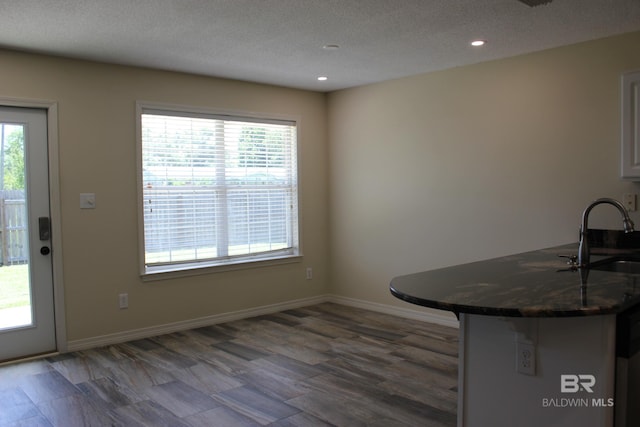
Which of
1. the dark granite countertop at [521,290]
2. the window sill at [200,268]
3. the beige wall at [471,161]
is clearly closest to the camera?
the dark granite countertop at [521,290]

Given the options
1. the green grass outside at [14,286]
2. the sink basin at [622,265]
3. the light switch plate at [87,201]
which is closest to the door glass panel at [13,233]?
the green grass outside at [14,286]

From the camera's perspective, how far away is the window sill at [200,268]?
15.1ft

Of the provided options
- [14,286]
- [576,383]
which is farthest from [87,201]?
[576,383]

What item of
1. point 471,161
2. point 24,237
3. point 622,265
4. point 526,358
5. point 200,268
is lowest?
point 200,268

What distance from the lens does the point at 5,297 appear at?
12.8ft

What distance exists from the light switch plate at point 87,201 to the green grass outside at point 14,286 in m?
0.64

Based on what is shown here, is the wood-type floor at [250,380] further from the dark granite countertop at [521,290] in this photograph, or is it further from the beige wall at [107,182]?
the dark granite countertop at [521,290]

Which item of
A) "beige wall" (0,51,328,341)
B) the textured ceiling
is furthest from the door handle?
the textured ceiling

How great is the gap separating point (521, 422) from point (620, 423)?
1.11ft

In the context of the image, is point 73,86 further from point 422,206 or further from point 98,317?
point 422,206

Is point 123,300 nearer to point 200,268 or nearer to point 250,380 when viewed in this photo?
point 200,268

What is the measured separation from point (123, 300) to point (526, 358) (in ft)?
11.6

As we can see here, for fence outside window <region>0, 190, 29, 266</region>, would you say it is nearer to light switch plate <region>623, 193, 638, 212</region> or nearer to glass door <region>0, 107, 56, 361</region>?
glass door <region>0, 107, 56, 361</region>

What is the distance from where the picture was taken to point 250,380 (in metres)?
3.50
